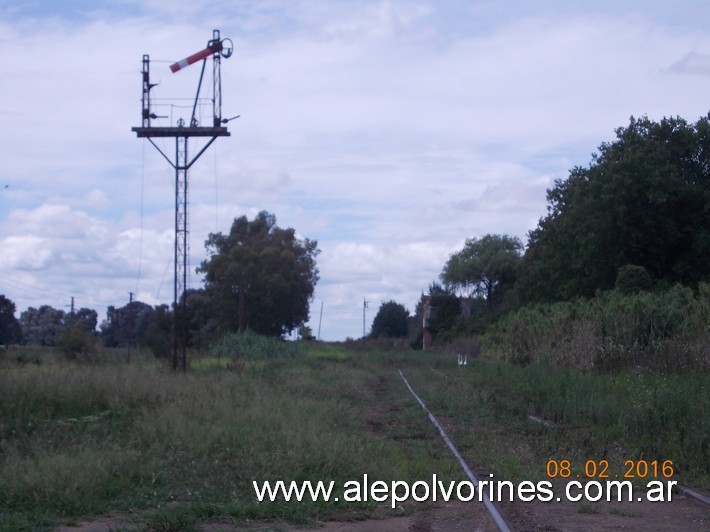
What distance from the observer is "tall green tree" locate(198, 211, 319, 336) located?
59531mm

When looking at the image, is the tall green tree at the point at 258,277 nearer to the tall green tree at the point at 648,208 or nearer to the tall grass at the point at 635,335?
the tall green tree at the point at 648,208

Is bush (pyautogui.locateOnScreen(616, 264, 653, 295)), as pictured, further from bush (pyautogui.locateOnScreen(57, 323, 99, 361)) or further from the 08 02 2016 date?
the 08 02 2016 date

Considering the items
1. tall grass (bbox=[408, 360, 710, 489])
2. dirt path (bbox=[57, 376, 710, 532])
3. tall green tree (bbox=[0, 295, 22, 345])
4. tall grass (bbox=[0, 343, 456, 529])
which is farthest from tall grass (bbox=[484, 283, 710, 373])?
tall green tree (bbox=[0, 295, 22, 345])

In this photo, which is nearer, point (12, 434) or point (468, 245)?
point (12, 434)

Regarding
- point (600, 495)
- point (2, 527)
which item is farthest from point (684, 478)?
point (2, 527)

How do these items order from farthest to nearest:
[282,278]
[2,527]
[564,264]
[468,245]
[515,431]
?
[468,245] < [282,278] < [564,264] < [515,431] < [2,527]

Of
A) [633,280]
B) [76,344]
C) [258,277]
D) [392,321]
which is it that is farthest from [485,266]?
Answer: [76,344]

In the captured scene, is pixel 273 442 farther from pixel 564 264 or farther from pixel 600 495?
pixel 564 264

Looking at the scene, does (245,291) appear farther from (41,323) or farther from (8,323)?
(8,323)

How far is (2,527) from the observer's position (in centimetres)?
856

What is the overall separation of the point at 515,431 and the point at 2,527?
33.8 ft

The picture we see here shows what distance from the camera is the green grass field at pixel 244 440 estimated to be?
→ 9.77 meters

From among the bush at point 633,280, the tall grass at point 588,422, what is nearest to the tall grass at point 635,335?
the tall grass at point 588,422

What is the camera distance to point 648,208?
4581 cm
